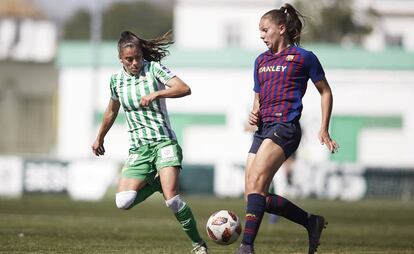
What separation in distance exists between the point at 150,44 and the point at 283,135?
1.66 metres

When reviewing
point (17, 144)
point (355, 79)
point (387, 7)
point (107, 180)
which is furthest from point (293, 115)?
point (387, 7)

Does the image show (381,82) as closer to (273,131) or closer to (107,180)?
(107,180)

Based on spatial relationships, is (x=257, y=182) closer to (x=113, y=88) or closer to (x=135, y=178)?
(x=135, y=178)

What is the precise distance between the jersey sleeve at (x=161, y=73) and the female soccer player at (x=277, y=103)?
84 cm

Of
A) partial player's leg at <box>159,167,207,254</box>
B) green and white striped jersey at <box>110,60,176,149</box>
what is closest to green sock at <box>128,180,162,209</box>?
partial player's leg at <box>159,167,207,254</box>

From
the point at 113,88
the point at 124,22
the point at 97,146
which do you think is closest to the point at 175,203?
the point at 97,146

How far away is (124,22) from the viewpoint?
10475cm

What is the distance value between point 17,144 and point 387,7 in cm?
2527

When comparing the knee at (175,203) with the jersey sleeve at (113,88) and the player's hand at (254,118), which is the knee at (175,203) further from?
the jersey sleeve at (113,88)

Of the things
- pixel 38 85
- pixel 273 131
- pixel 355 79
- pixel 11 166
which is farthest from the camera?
pixel 38 85

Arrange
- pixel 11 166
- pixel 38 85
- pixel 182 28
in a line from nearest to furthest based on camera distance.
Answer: pixel 11 166 < pixel 38 85 < pixel 182 28

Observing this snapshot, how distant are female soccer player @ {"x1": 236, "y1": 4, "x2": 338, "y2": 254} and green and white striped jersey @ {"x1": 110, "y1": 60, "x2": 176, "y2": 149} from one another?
900 mm

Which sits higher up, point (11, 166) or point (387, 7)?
point (387, 7)

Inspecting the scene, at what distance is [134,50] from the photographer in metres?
10.7
